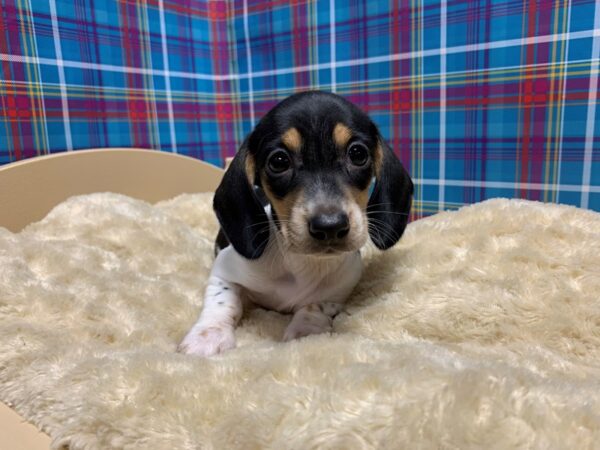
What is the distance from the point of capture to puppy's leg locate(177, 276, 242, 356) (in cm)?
138

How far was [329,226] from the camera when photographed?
4.25ft

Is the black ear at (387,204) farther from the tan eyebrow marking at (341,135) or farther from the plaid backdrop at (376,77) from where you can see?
the plaid backdrop at (376,77)

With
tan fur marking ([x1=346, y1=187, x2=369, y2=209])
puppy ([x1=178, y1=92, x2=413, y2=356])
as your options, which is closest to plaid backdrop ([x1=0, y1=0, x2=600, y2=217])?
puppy ([x1=178, y1=92, x2=413, y2=356])

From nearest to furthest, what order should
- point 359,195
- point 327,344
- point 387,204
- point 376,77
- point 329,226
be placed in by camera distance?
point 327,344
point 329,226
point 359,195
point 387,204
point 376,77

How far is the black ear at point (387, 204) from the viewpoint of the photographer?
1.63 metres

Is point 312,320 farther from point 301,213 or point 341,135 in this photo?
point 341,135

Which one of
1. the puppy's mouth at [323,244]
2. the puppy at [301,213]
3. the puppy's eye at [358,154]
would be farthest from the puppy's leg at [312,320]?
the puppy's eye at [358,154]

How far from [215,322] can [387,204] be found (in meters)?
0.67

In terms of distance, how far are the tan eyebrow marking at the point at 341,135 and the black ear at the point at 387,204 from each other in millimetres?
204

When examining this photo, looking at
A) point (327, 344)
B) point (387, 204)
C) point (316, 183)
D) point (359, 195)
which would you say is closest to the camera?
point (327, 344)

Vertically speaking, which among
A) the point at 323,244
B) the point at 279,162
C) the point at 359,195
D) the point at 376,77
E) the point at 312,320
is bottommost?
the point at 312,320

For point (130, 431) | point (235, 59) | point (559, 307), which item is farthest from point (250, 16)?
point (130, 431)

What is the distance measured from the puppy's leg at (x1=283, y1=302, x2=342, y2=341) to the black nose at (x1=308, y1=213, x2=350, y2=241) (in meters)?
0.36

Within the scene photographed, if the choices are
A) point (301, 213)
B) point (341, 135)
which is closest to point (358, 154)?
point (341, 135)
